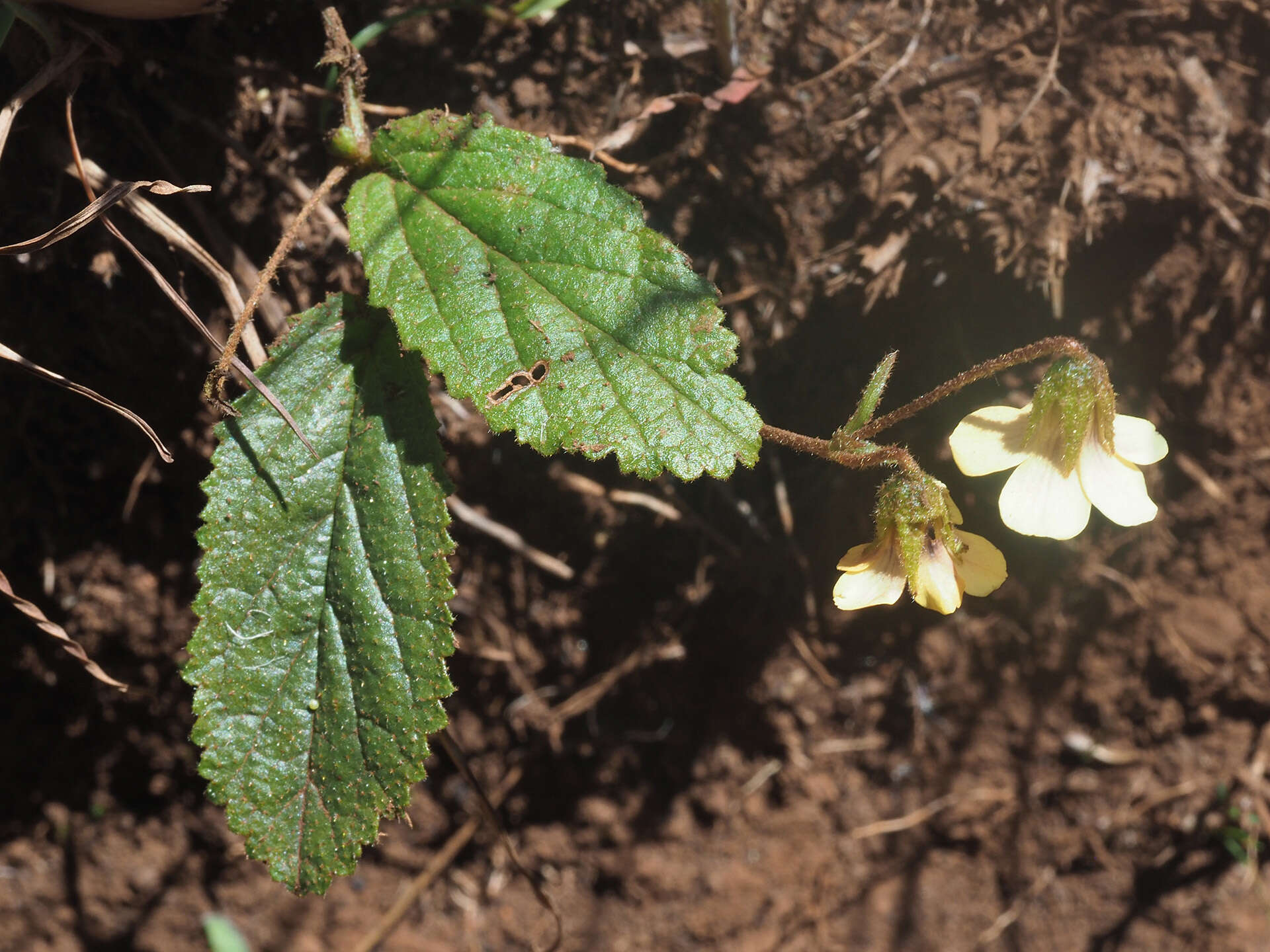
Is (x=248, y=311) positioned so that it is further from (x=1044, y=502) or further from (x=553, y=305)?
(x=1044, y=502)

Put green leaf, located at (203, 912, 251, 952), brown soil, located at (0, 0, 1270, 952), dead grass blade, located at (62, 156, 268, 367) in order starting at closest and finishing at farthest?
dead grass blade, located at (62, 156, 268, 367), brown soil, located at (0, 0, 1270, 952), green leaf, located at (203, 912, 251, 952)

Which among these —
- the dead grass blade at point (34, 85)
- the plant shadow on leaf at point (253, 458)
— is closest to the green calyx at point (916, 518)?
the plant shadow on leaf at point (253, 458)

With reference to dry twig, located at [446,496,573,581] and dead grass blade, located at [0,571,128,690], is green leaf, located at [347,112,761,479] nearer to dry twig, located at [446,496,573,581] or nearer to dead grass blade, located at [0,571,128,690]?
dry twig, located at [446,496,573,581]

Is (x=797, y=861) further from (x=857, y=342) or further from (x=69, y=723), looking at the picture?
(x=69, y=723)

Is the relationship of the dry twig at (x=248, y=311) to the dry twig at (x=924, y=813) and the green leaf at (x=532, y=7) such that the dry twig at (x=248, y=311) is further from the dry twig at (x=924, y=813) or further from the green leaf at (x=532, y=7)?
the dry twig at (x=924, y=813)

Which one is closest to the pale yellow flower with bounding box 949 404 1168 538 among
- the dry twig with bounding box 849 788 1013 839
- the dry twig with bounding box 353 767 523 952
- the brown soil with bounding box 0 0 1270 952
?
the brown soil with bounding box 0 0 1270 952

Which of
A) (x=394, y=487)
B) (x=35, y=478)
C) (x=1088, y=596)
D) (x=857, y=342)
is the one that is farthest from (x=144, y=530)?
(x=1088, y=596)
